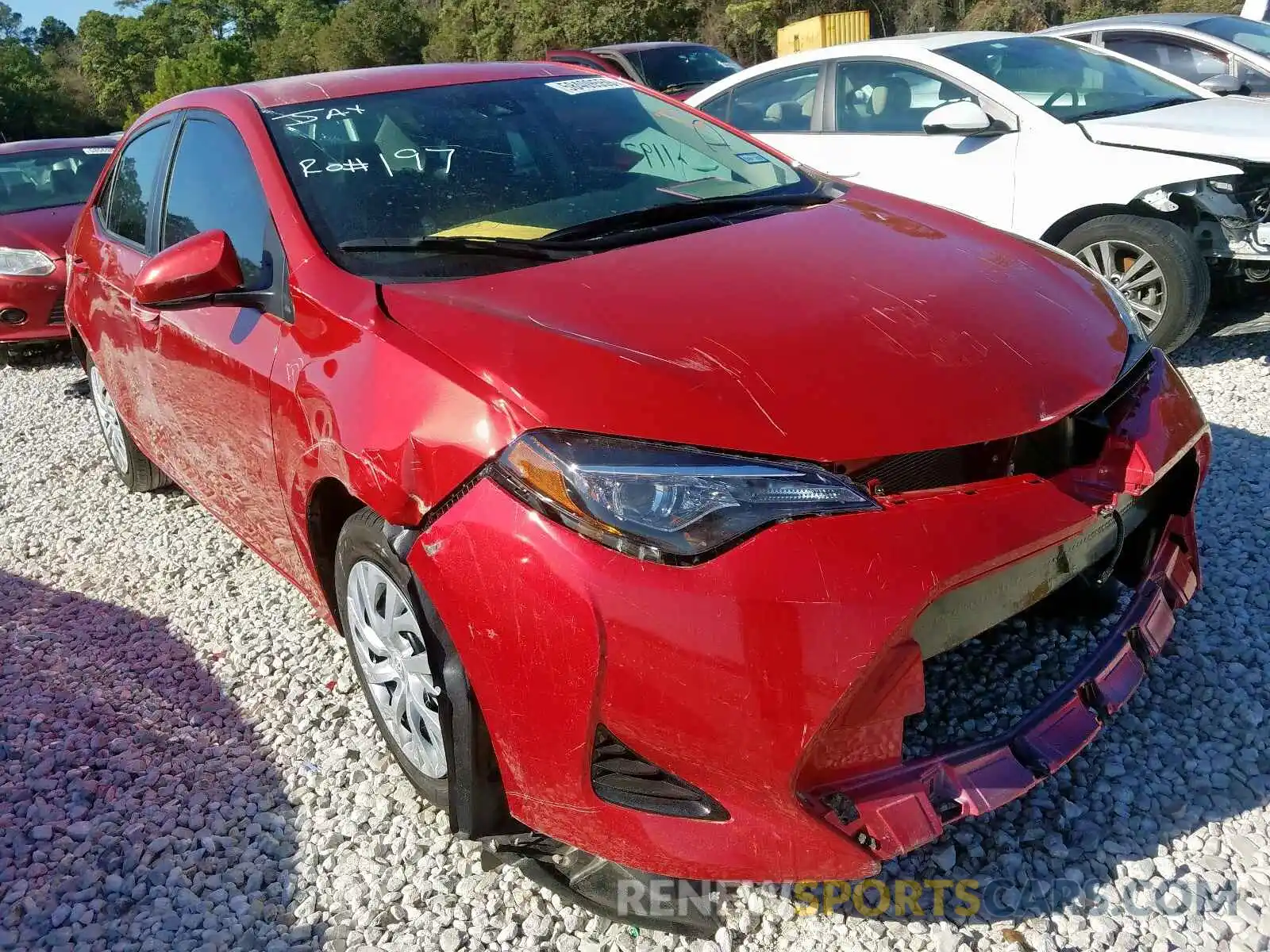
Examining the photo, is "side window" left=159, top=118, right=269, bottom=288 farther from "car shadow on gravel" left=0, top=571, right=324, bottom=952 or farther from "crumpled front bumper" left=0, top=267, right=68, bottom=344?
"crumpled front bumper" left=0, top=267, right=68, bottom=344

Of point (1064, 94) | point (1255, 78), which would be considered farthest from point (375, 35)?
point (1064, 94)

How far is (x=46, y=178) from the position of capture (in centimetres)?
805

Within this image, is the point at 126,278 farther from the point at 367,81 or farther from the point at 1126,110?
the point at 1126,110

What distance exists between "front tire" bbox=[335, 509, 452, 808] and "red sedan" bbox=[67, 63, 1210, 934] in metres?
0.01

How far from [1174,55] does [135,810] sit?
7927 millimetres

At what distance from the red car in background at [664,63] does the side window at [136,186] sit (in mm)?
7625

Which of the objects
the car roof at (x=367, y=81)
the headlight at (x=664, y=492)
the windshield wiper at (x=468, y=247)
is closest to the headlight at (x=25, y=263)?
the car roof at (x=367, y=81)

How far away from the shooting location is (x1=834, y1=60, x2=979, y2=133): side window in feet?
17.6

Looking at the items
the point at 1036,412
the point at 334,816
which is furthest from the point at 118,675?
the point at 1036,412

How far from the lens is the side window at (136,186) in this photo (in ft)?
11.4

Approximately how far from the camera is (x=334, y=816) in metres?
2.40

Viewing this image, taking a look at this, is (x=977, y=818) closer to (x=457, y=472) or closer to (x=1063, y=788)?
(x=1063, y=788)

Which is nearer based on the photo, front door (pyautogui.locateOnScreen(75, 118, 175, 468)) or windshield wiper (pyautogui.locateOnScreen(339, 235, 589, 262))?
windshield wiper (pyautogui.locateOnScreen(339, 235, 589, 262))

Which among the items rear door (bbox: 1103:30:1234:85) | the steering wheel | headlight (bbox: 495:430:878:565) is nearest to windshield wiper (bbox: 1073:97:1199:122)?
the steering wheel
